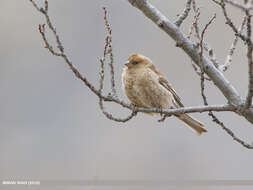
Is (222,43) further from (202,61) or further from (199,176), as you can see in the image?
(202,61)

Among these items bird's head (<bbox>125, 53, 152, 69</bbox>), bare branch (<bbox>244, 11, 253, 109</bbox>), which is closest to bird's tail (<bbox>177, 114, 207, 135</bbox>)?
bird's head (<bbox>125, 53, 152, 69</bbox>)

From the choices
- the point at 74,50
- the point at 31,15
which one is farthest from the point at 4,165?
the point at 31,15

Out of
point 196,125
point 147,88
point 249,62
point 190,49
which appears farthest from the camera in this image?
point 196,125

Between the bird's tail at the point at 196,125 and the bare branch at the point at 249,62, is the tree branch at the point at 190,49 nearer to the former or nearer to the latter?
the bare branch at the point at 249,62

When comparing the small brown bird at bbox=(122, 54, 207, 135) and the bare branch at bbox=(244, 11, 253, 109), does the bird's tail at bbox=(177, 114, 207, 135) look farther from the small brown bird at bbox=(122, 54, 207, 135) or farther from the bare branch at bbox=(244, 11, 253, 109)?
the bare branch at bbox=(244, 11, 253, 109)

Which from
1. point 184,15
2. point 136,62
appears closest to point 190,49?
point 184,15

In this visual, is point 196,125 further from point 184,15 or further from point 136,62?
point 184,15

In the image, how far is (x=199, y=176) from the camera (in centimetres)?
722

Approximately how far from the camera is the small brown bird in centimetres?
523

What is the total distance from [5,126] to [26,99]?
99 cm

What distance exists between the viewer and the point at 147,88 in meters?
5.30

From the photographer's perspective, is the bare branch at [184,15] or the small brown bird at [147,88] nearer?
the bare branch at [184,15]

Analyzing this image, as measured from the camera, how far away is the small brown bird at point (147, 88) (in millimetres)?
5234

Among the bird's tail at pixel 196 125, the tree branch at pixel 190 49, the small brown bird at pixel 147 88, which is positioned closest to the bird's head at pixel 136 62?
the small brown bird at pixel 147 88
